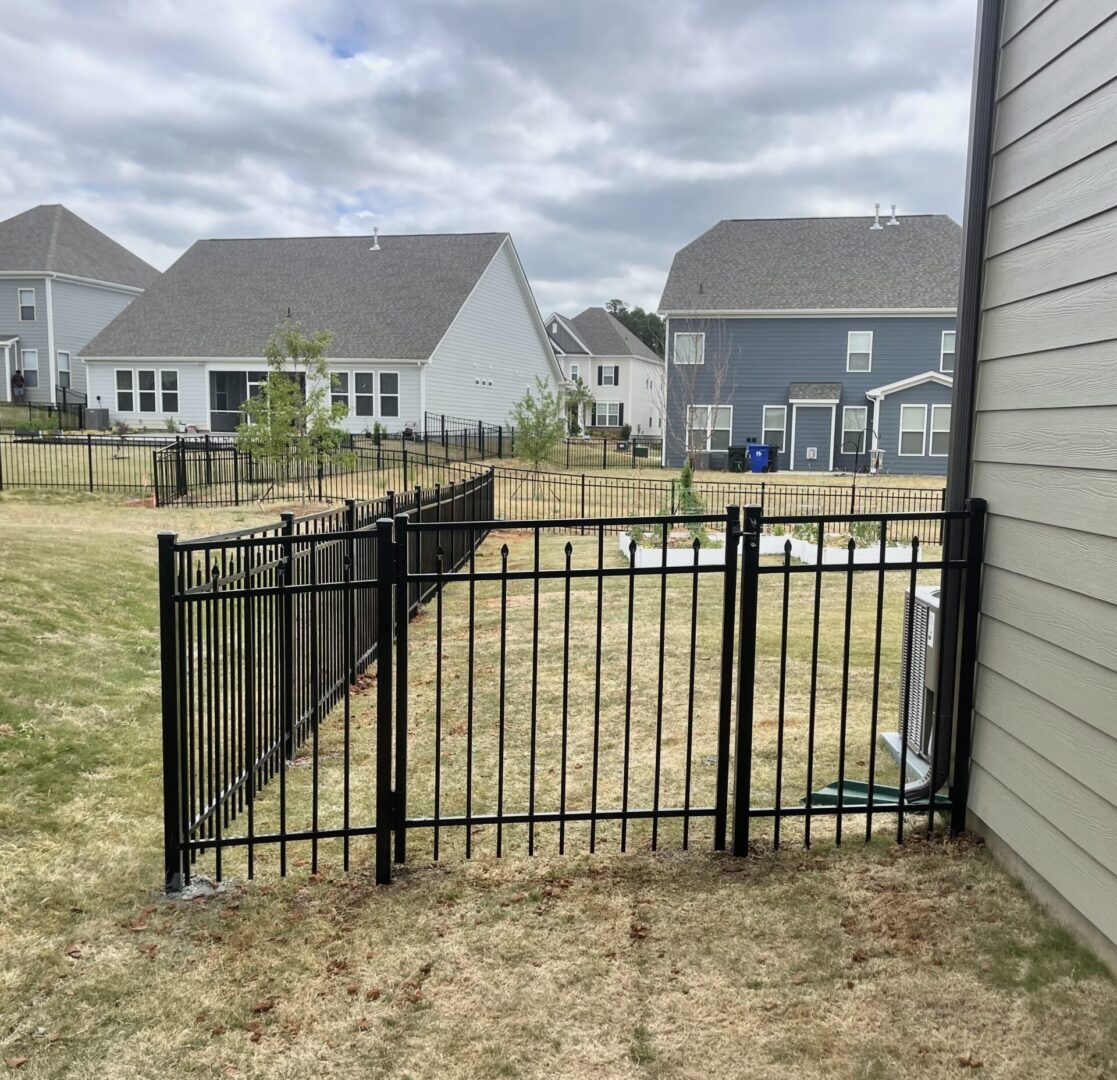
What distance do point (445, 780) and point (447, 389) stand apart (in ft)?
94.3

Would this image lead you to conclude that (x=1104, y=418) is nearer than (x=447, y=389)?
Yes

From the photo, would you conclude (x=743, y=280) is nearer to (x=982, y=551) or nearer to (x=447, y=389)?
(x=447, y=389)

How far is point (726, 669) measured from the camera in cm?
411

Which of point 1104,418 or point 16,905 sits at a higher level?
point 1104,418

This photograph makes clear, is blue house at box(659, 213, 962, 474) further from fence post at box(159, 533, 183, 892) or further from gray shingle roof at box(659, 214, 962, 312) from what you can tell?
fence post at box(159, 533, 183, 892)

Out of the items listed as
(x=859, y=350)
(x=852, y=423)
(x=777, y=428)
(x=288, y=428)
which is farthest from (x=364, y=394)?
(x=859, y=350)

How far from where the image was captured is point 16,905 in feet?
12.5

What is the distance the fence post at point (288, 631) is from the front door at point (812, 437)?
93.6 ft

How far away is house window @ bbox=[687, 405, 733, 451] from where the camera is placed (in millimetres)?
32469

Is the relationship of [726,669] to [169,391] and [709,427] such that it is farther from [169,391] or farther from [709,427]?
[169,391]

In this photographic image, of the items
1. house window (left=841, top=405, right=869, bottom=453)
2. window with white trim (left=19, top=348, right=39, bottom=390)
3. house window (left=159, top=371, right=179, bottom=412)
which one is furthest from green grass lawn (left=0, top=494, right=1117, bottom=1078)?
window with white trim (left=19, top=348, right=39, bottom=390)

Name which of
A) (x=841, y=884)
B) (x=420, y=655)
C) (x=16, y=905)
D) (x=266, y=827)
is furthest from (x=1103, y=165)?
(x=420, y=655)

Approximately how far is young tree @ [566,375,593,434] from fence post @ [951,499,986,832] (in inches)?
1740

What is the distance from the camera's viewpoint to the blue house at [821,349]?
103ft
